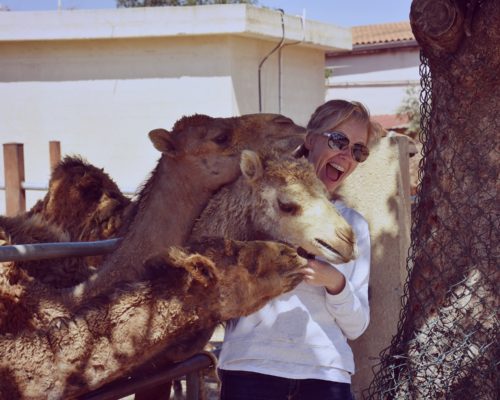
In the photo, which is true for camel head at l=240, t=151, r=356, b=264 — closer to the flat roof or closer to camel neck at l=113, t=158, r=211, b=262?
camel neck at l=113, t=158, r=211, b=262

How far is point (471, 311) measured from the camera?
328 centimetres

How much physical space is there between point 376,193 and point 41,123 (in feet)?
43.2

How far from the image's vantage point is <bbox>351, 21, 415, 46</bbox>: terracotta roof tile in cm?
3259

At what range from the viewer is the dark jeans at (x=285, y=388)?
3131 mm

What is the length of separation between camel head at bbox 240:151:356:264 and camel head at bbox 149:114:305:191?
48 cm

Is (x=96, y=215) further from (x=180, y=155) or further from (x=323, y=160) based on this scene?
(x=323, y=160)

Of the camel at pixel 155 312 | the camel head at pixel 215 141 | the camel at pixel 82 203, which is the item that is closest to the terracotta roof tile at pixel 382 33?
the camel at pixel 82 203

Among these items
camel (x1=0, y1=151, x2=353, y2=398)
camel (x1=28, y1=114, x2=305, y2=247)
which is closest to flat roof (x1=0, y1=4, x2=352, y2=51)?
camel (x1=28, y1=114, x2=305, y2=247)

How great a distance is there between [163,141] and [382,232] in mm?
1325

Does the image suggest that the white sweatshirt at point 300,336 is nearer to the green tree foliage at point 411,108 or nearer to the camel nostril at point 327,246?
the camel nostril at point 327,246

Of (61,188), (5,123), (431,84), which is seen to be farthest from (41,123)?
(431,84)

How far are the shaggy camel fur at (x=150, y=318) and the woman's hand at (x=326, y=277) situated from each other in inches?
20.3

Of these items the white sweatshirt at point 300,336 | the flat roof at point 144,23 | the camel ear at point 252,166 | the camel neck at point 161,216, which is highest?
the flat roof at point 144,23

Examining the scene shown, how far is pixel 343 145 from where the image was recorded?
140 inches
